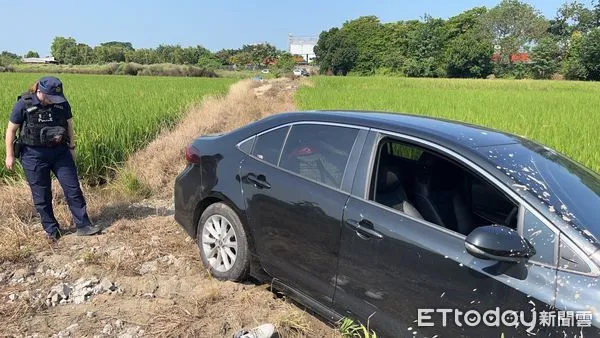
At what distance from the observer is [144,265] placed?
4527mm

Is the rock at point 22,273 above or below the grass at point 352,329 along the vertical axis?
below

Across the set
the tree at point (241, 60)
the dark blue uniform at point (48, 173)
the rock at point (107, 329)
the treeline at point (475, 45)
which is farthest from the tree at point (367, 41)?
the rock at point (107, 329)

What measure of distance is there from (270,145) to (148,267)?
1.76 meters

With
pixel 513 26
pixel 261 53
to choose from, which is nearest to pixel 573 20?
pixel 513 26

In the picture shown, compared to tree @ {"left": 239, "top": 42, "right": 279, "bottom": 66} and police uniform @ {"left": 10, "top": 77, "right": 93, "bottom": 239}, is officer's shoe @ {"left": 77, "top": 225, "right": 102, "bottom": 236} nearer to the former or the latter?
police uniform @ {"left": 10, "top": 77, "right": 93, "bottom": 239}

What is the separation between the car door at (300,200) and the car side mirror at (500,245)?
933mm

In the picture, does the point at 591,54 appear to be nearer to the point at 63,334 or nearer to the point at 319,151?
the point at 319,151

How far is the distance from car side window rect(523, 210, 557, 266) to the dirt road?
1.54 m

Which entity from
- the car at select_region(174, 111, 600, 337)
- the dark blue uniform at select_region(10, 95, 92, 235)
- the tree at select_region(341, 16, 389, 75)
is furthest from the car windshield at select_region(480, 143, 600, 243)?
the tree at select_region(341, 16, 389, 75)

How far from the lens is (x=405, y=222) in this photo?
271 centimetres

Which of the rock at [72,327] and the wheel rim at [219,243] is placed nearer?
the rock at [72,327]

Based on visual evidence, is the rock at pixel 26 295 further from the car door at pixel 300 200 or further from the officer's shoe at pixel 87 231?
the car door at pixel 300 200

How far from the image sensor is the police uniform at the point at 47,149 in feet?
15.9

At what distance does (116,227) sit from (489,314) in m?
4.41
